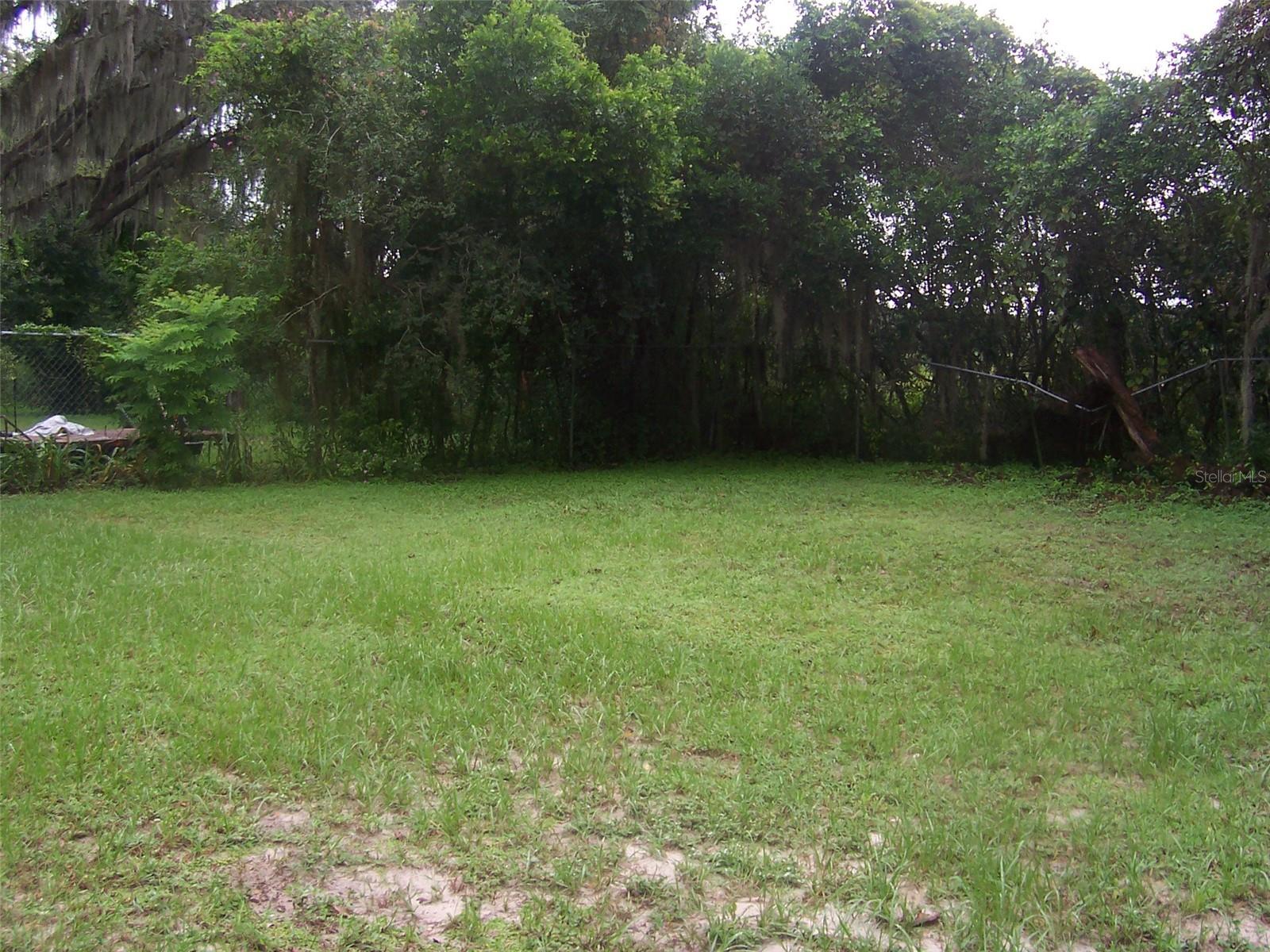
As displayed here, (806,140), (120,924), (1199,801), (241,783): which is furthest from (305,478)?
(1199,801)

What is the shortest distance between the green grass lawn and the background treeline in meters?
4.37

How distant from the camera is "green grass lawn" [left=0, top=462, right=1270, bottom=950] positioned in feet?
7.16

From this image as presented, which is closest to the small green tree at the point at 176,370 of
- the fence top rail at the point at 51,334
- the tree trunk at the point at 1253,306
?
the fence top rail at the point at 51,334

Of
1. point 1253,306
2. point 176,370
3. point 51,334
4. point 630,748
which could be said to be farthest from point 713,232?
point 630,748

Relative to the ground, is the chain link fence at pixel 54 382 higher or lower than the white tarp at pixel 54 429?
higher

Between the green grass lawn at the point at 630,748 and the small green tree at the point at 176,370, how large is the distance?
10.5ft

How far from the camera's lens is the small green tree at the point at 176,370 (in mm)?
8664

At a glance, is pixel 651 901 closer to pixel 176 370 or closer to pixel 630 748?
pixel 630 748

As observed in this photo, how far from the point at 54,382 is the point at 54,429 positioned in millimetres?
516

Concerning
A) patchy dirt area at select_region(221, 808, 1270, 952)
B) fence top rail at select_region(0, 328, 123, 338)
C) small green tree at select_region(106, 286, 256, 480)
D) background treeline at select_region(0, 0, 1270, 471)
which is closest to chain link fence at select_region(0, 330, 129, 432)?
fence top rail at select_region(0, 328, 123, 338)

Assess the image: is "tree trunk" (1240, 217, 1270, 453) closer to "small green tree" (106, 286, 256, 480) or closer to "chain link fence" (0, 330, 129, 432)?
"small green tree" (106, 286, 256, 480)

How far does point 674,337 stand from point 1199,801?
30.5 ft

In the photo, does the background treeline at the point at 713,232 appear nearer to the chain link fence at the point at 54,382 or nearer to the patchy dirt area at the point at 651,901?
the chain link fence at the point at 54,382

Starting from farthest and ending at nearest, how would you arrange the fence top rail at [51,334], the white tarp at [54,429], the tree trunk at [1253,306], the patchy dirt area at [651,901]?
the white tarp at [54,429], the fence top rail at [51,334], the tree trunk at [1253,306], the patchy dirt area at [651,901]
